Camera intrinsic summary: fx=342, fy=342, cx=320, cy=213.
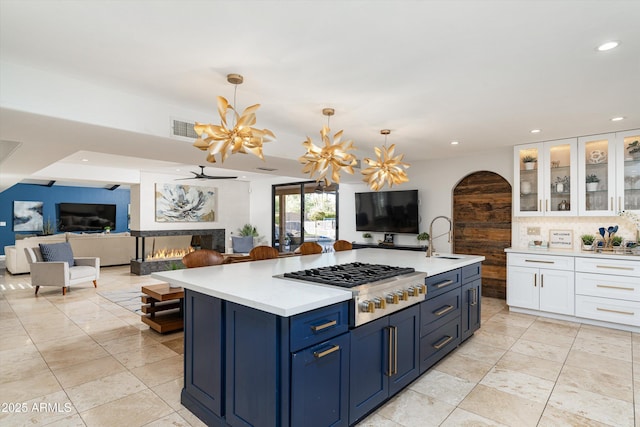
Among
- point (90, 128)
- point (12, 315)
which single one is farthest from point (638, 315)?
point (12, 315)

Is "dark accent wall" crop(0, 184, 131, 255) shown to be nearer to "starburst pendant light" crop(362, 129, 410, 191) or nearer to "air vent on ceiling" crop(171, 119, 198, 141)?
"air vent on ceiling" crop(171, 119, 198, 141)

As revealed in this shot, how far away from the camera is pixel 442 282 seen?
3.05 meters

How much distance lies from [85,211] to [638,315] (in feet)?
45.1

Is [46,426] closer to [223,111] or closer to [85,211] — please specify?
[223,111]

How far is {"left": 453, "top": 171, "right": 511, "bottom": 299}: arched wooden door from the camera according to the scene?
18.0 feet

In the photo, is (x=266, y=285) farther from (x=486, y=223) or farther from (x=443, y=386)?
(x=486, y=223)

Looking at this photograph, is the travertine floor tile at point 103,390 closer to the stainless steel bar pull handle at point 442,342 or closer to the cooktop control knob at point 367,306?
the cooktop control knob at point 367,306

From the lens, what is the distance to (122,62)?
8.05ft

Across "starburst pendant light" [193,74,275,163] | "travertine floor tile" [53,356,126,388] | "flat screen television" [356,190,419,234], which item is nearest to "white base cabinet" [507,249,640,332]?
"flat screen television" [356,190,419,234]

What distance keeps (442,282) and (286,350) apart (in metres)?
1.83

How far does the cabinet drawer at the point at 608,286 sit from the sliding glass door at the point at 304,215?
15.4 ft

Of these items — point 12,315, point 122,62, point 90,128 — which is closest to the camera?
point 122,62

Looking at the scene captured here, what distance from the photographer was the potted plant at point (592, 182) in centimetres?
448

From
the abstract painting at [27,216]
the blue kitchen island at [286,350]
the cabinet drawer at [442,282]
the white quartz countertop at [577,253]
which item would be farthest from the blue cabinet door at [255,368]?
the abstract painting at [27,216]
